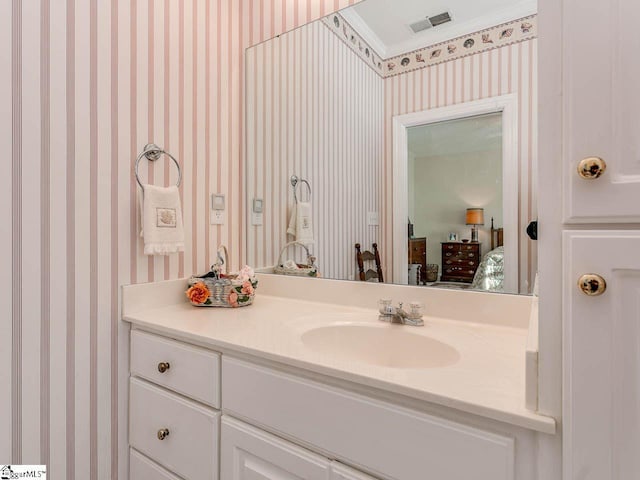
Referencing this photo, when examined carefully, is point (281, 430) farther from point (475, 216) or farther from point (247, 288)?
point (475, 216)

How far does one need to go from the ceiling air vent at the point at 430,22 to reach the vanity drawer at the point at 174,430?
138 centimetres

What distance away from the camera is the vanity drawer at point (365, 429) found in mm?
617

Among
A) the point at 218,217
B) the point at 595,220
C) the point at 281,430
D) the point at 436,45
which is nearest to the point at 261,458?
the point at 281,430

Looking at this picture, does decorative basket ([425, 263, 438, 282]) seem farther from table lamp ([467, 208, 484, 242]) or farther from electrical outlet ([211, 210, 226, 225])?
electrical outlet ([211, 210, 226, 225])

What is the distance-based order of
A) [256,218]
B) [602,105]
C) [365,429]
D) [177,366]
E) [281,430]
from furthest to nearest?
[256,218], [177,366], [281,430], [365,429], [602,105]

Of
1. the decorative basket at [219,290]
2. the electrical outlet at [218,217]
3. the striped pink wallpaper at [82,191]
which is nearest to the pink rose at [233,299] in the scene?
the decorative basket at [219,290]

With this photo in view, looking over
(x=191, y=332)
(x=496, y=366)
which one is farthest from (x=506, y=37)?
(x=191, y=332)

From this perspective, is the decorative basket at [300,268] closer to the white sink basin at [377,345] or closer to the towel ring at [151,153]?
the white sink basin at [377,345]

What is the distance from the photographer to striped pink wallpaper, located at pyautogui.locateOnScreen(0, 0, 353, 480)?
3.24 feet

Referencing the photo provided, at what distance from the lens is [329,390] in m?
0.77

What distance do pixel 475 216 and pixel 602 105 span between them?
654mm

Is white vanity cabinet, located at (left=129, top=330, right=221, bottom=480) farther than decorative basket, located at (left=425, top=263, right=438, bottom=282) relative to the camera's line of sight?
No

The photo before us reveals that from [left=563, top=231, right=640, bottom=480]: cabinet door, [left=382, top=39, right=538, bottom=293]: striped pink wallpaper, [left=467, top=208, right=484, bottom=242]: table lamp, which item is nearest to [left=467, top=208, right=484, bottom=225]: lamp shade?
[left=467, top=208, right=484, bottom=242]: table lamp

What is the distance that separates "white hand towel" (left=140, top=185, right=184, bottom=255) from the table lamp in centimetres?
100
